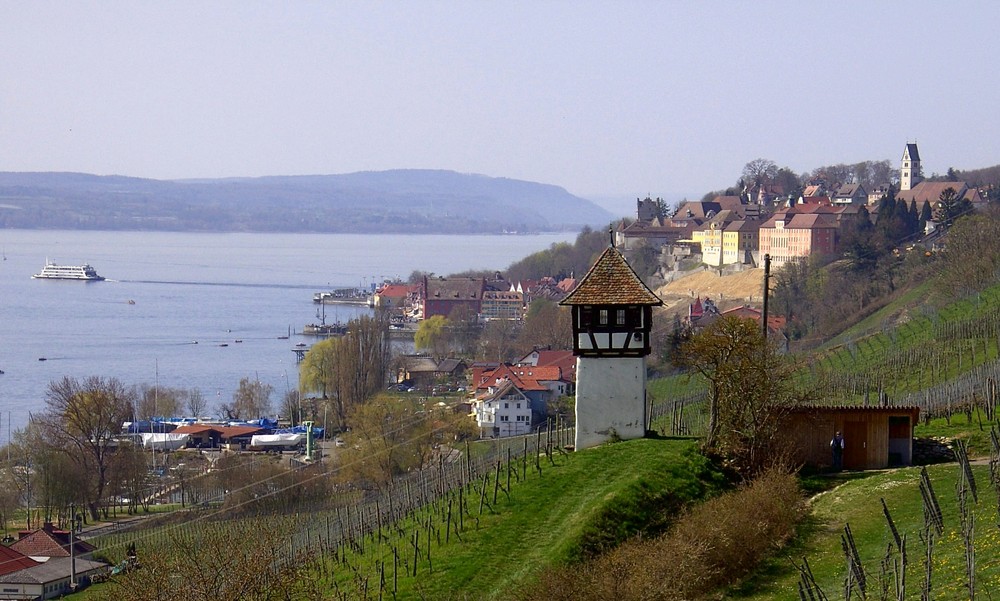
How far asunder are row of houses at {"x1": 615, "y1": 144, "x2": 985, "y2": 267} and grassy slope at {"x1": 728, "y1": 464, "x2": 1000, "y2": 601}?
7748cm

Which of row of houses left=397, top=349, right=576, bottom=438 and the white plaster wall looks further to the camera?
row of houses left=397, top=349, right=576, bottom=438

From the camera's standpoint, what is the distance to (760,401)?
25.4 meters

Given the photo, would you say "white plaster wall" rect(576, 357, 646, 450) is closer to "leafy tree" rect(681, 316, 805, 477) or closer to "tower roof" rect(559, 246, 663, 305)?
"tower roof" rect(559, 246, 663, 305)

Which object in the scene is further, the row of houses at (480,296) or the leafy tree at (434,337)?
the row of houses at (480,296)

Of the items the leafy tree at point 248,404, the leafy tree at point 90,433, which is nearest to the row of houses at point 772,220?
the leafy tree at point 248,404

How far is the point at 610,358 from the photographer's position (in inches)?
1053

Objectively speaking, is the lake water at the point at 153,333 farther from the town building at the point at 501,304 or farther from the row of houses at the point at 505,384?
the town building at the point at 501,304

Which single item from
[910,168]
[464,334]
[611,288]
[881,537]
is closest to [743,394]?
[611,288]

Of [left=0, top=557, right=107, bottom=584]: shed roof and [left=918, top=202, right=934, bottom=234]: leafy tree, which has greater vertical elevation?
[left=918, top=202, right=934, bottom=234]: leafy tree

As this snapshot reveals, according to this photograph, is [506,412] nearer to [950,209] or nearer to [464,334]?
[950,209]

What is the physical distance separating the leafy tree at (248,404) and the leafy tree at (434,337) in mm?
21362

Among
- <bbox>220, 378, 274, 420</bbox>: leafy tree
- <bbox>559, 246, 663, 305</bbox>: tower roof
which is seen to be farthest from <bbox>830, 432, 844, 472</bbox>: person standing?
<bbox>220, 378, 274, 420</bbox>: leafy tree

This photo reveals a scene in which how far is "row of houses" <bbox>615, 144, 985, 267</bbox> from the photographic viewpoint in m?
104

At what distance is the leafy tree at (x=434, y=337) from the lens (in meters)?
103
